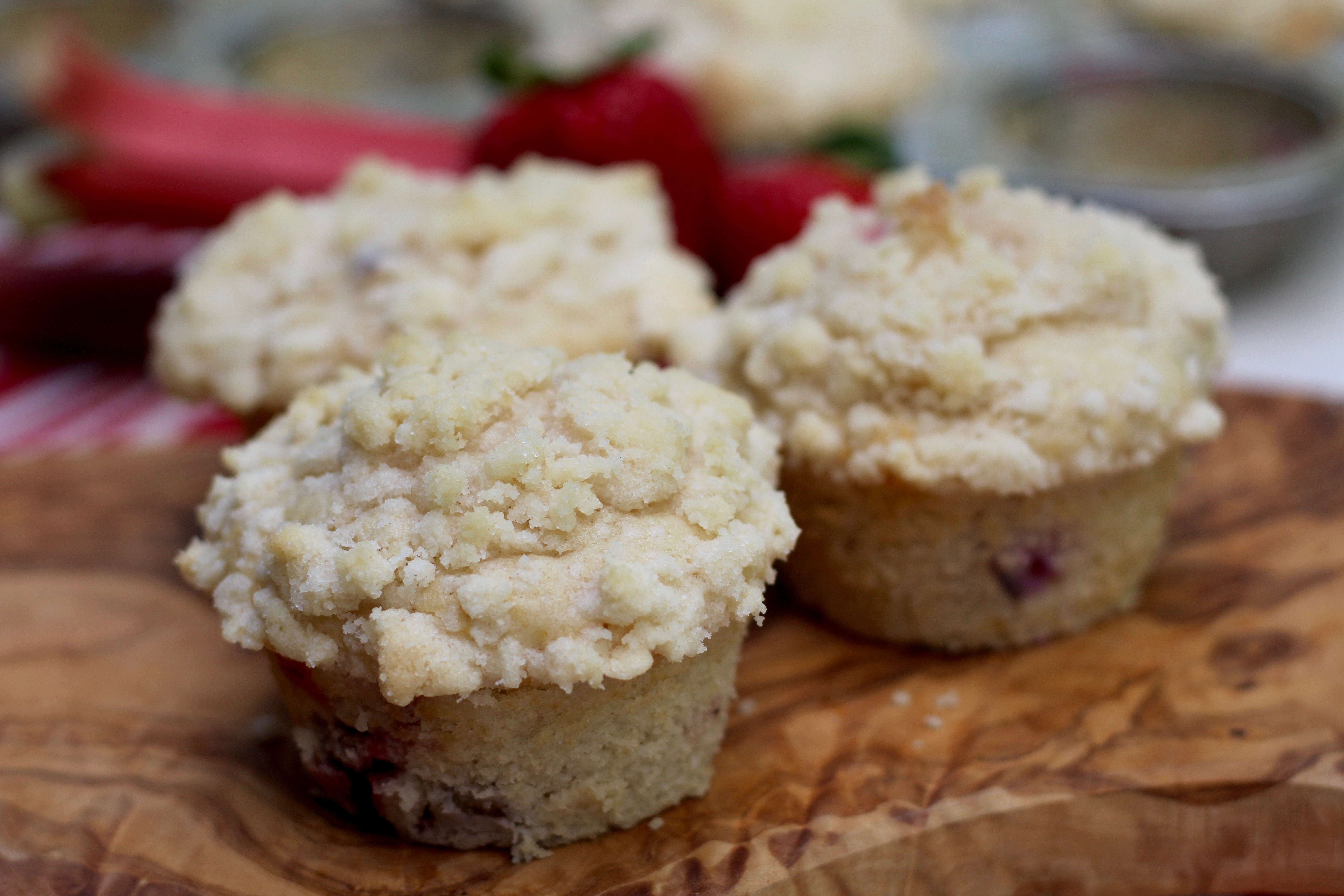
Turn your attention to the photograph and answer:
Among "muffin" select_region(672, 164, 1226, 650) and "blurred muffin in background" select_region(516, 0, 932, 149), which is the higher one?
A: "blurred muffin in background" select_region(516, 0, 932, 149)

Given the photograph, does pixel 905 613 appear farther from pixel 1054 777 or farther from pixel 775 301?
pixel 775 301

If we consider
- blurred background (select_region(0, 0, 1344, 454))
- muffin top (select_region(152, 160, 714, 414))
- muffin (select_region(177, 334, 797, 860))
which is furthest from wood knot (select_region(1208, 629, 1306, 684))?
blurred background (select_region(0, 0, 1344, 454))

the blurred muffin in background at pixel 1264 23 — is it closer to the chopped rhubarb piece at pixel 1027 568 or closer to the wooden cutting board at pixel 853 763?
the wooden cutting board at pixel 853 763

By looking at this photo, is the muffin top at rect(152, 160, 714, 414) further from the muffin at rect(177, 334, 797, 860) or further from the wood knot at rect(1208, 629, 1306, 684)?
the wood knot at rect(1208, 629, 1306, 684)

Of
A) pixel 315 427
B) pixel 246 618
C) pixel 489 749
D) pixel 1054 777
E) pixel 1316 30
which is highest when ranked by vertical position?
pixel 1316 30

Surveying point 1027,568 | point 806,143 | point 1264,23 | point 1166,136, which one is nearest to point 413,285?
point 1027,568

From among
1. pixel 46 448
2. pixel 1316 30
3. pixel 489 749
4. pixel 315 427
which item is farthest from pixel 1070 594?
pixel 1316 30

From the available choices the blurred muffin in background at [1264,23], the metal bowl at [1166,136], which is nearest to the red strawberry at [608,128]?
the metal bowl at [1166,136]
